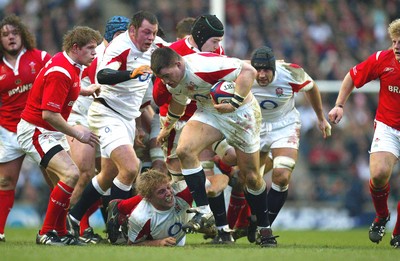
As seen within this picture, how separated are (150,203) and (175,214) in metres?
0.29

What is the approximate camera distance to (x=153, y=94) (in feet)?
34.9

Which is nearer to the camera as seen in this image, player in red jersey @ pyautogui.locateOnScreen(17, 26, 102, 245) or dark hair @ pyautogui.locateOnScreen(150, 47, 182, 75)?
dark hair @ pyautogui.locateOnScreen(150, 47, 182, 75)

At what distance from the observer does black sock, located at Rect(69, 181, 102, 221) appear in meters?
10.6

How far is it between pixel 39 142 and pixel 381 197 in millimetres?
3799

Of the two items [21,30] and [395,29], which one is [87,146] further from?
[395,29]

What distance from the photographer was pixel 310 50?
19.3m

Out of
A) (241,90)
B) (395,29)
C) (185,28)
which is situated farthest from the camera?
(185,28)

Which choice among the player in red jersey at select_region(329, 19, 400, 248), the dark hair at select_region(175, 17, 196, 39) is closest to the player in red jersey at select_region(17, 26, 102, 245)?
the dark hair at select_region(175, 17, 196, 39)

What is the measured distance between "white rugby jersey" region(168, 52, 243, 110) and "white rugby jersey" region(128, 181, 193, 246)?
3.65 ft

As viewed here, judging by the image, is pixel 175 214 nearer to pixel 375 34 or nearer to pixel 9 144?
pixel 9 144

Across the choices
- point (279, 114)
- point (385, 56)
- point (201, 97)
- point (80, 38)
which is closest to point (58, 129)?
point (80, 38)

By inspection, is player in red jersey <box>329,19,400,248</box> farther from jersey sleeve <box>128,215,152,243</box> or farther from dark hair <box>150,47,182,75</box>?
jersey sleeve <box>128,215,152,243</box>

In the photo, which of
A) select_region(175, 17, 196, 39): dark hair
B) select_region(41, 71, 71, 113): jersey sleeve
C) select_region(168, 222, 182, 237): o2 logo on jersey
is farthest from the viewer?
select_region(175, 17, 196, 39): dark hair

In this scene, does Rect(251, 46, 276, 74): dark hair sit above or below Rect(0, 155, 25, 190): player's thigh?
above
